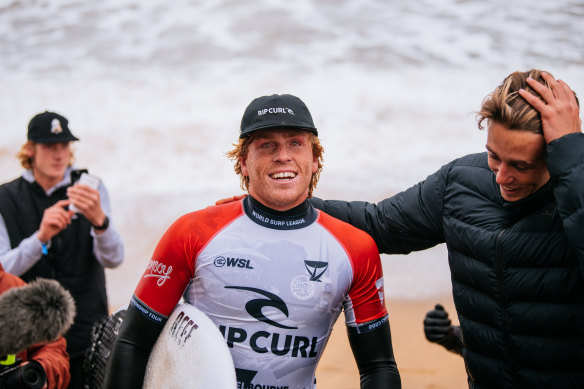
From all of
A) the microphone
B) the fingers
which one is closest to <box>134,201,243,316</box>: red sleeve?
the microphone

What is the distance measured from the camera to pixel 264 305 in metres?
2.31

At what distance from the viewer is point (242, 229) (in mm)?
2428

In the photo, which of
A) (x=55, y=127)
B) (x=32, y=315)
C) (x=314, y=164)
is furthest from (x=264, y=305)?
(x=55, y=127)

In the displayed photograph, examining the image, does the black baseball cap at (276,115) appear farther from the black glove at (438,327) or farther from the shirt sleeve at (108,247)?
the shirt sleeve at (108,247)

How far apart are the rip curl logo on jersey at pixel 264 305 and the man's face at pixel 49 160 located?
7.61 ft

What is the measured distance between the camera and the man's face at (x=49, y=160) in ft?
13.3

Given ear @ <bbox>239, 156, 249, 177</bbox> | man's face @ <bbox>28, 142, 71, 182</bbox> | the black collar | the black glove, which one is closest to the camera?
the black collar

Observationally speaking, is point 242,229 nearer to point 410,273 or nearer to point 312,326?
point 312,326

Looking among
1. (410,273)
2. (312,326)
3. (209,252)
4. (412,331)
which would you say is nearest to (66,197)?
(209,252)

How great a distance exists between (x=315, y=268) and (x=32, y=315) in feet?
4.64

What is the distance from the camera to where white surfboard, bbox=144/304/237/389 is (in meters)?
2.12

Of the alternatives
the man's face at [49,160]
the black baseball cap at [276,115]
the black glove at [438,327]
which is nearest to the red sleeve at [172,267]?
the black baseball cap at [276,115]

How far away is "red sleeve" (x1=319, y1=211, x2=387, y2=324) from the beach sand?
279 centimetres

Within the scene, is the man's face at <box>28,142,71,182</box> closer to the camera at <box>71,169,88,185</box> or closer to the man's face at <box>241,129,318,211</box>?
the camera at <box>71,169,88,185</box>
